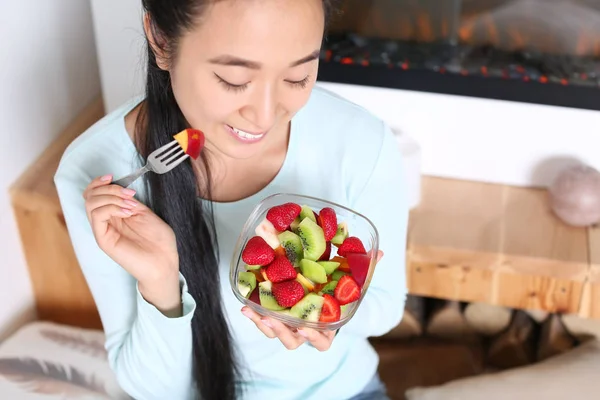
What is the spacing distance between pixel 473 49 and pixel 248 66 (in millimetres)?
851

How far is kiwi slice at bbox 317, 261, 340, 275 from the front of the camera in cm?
100

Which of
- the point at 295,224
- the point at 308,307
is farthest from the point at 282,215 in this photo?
the point at 308,307

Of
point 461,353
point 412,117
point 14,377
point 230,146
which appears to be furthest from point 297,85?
point 461,353

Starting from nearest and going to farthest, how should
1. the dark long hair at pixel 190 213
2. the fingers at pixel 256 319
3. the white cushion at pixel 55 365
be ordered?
the fingers at pixel 256 319 → the dark long hair at pixel 190 213 → the white cushion at pixel 55 365

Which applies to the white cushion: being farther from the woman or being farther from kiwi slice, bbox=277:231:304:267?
kiwi slice, bbox=277:231:304:267

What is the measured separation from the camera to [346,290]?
974 millimetres

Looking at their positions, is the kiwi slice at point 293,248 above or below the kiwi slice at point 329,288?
above

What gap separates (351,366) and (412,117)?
1.94 feet

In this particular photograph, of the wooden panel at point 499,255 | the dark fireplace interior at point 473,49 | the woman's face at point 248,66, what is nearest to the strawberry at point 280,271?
the woman's face at point 248,66

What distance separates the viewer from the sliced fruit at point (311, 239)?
0.99 meters

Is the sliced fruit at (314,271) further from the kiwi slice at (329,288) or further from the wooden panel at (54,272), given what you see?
the wooden panel at (54,272)

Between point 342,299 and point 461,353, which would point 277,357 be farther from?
point 461,353

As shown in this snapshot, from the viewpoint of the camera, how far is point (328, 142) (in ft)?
3.89

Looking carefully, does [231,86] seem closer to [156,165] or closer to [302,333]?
[156,165]
